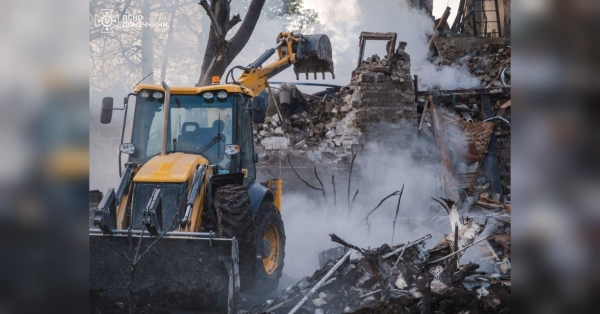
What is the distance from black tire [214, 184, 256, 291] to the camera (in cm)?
495

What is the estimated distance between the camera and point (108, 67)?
11.1m

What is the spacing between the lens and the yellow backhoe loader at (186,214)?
4.67 metres

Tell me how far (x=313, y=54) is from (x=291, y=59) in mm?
444

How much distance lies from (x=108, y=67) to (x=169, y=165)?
6447mm

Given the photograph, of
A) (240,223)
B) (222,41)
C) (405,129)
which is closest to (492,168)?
(405,129)

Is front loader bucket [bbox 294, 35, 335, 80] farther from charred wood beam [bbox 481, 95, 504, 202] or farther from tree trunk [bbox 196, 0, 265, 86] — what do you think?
charred wood beam [bbox 481, 95, 504, 202]

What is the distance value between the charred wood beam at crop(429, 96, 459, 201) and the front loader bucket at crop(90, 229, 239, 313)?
15.4 feet

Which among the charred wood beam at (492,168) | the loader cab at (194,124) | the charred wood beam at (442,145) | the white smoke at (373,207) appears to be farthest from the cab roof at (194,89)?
the charred wood beam at (492,168)

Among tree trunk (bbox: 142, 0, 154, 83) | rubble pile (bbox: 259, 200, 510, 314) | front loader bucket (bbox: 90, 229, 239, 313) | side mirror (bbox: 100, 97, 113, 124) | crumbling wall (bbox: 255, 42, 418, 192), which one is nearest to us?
front loader bucket (bbox: 90, 229, 239, 313)

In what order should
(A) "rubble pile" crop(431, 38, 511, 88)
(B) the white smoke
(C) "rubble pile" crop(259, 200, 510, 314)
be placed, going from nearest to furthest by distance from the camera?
1. (C) "rubble pile" crop(259, 200, 510, 314)
2. (B) the white smoke
3. (A) "rubble pile" crop(431, 38, 511, 88)

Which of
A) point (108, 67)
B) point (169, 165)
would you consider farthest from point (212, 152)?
point (108, 67)

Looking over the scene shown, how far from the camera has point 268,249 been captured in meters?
5.95

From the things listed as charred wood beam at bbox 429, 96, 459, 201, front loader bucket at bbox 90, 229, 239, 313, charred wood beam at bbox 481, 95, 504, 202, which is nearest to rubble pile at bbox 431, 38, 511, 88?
charred wood beam at bbox 429, 96, 459, 201

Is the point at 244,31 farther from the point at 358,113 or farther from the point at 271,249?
the point at 271,249
